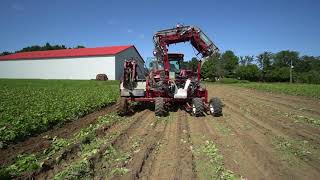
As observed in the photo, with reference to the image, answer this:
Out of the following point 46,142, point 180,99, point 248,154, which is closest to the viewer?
point 248,154

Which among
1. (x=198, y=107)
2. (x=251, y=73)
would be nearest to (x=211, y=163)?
(x=198, y=107)

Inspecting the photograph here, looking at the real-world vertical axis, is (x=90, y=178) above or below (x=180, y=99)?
below

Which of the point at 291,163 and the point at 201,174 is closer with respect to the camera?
the point at 201,174

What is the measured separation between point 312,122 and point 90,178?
29.3 ft

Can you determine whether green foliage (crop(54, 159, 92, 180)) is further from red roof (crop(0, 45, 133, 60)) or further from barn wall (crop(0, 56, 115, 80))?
red roof (crop(0, 45, 133, 60))

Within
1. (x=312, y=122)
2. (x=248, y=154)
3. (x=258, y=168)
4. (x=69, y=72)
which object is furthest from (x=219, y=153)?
(x=69, y=72)

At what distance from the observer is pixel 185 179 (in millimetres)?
5680

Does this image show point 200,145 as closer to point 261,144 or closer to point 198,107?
point 261,144

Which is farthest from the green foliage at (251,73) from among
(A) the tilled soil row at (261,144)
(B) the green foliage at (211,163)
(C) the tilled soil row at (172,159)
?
(B) the green foliage at (211,163)

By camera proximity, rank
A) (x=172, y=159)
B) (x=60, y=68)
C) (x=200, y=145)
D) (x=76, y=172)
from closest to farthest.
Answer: (x=76, y=172) < (x=172, y=159) < (x=200, y=145) < (x=60, y=68)

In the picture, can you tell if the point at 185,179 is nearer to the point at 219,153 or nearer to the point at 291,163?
the point at 219,153

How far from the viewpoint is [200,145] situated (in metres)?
8.00

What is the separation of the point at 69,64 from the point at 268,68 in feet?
225

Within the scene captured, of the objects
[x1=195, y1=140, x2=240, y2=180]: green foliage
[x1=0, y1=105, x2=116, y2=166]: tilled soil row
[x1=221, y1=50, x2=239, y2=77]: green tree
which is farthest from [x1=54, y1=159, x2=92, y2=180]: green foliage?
[x1=221, y1=50, x2=239, y2=77]: green tree
